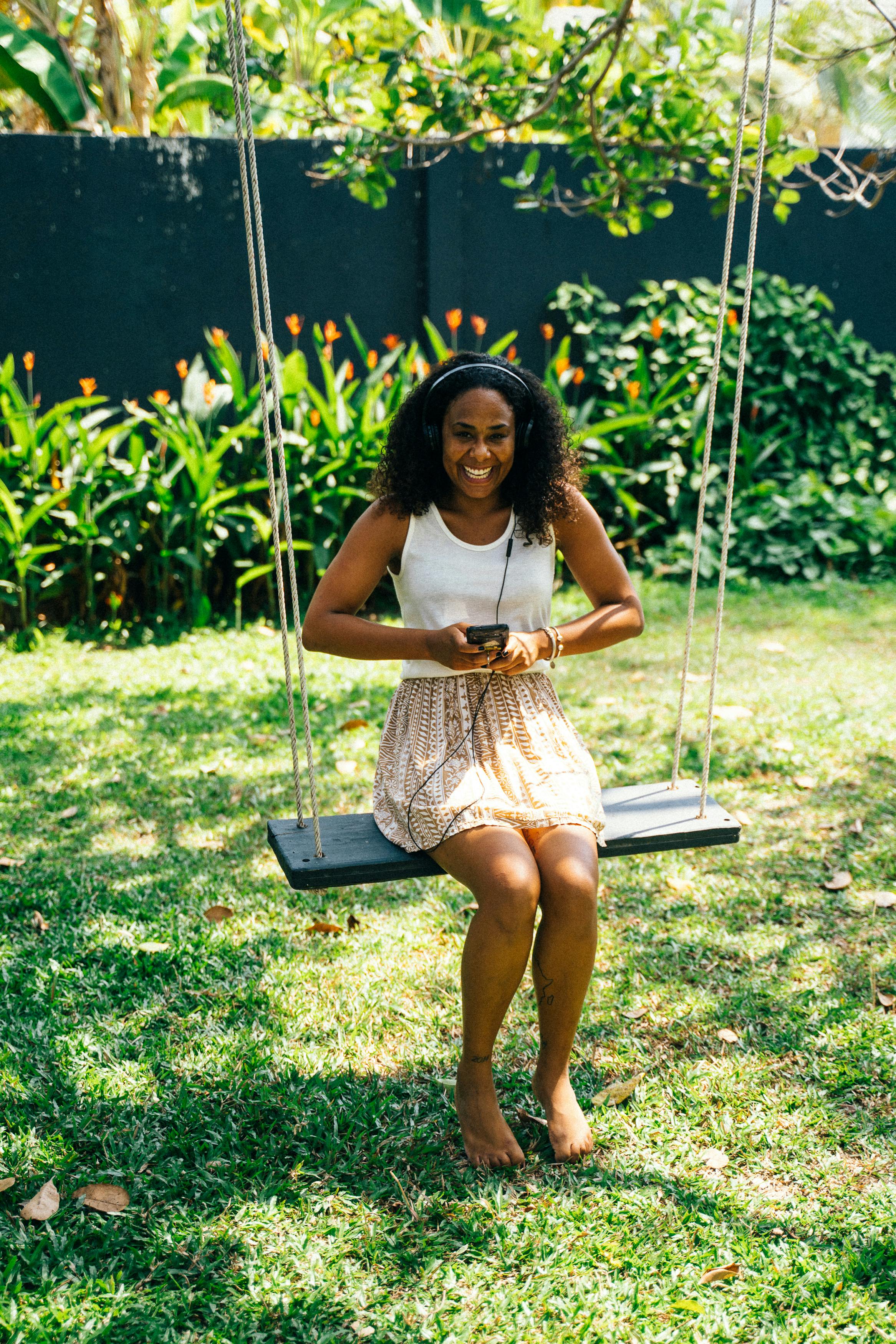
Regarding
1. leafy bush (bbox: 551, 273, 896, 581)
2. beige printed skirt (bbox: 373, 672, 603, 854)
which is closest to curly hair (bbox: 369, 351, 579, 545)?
beige printed skirt (bbox: 373, 672, 603, 854)

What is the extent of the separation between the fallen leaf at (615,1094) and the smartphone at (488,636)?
985 mm

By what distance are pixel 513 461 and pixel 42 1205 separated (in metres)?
1.79

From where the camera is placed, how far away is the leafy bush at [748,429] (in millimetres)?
7289

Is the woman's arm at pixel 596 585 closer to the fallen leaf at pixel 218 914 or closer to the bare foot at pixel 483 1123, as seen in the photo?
the bare foot at pixel 483 1123

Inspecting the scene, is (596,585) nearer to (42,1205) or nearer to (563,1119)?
(563,1119)

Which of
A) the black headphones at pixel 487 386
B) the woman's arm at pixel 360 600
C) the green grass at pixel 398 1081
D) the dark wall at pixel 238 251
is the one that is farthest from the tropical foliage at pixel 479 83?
the green grass at pixel 398 1081

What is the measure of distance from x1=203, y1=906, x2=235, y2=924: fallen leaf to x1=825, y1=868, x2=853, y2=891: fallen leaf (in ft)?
5.66

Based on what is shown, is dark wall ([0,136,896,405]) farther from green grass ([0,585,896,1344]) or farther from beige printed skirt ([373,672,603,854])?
beige printed skirt ([373,672,603,854])

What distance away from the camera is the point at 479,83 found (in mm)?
4008

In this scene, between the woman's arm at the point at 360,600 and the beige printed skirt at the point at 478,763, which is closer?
the beige printed skirt at the point at 478,763

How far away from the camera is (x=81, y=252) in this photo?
269 inches

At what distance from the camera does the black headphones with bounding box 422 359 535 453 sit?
8.39 ft

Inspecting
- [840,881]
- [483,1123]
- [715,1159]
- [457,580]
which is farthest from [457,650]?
[840,881]

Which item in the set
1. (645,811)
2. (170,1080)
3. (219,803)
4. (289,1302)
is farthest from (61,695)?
(289,1302)
